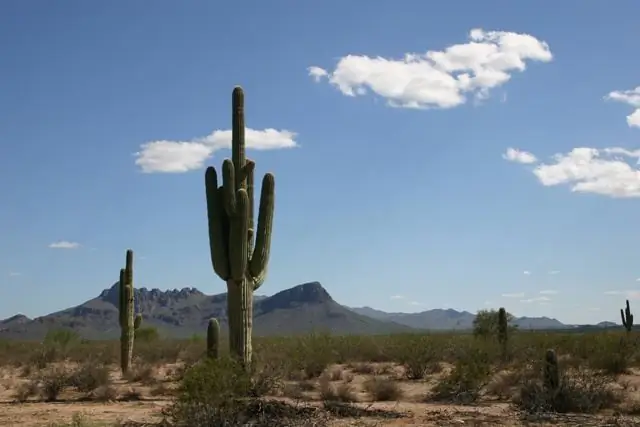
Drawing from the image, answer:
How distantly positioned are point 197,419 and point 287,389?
5866 mm

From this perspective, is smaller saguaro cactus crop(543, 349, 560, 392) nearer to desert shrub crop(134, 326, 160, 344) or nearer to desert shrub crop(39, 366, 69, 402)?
desert shrub crop(39, 366, 69, 402)

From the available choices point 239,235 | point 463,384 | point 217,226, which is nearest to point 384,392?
point 463,384

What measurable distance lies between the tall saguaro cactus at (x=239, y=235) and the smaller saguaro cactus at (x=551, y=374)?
245 inches

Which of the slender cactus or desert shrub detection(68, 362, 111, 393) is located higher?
the slender cactus

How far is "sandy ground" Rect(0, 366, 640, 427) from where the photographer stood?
1250 cm

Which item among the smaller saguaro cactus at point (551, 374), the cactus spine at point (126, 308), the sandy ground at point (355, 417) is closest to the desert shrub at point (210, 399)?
the sandy ground at point (355, 417)

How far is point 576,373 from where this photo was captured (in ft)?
59.4

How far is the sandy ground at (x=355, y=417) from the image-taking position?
12.5 m

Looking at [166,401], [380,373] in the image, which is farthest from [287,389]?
[380,373]

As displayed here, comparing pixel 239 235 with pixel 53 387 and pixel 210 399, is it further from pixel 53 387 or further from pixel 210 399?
pixel 53 387

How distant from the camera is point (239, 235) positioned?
1557cm

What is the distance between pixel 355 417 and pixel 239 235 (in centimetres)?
482

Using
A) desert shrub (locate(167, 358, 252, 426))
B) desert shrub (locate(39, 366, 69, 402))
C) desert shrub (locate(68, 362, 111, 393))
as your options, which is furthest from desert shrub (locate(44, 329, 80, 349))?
desert shrub (locate(167, 358, 252, 426))

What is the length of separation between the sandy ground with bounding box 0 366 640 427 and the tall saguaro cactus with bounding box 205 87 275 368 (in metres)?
1.92
